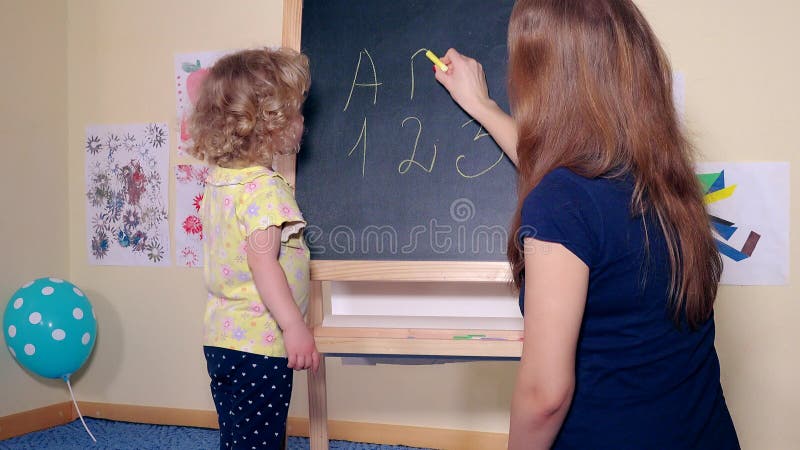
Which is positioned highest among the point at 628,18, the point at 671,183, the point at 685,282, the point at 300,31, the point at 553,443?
the point at 300,31

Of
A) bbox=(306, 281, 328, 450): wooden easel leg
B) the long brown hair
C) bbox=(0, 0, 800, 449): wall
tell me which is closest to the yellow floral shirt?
bbox=(306, 281, 328, 450): wooden easel leg

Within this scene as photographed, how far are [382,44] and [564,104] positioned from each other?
751 millimetres

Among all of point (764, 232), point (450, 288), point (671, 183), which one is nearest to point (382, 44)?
point (450, 288)

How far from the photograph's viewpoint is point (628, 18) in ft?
3.32

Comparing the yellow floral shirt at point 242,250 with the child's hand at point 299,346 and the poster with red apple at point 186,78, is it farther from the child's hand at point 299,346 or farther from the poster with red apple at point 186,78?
the poster with red apple at point 186,78

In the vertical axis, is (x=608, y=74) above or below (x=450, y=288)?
above

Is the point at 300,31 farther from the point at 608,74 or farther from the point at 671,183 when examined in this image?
the point at 671,183

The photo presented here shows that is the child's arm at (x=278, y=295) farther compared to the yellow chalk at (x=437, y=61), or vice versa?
the yellow chalk at (x=437, y=61)

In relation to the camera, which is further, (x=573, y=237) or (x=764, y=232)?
(x=764, y=232)

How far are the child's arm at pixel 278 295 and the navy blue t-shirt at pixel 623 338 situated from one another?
2.01 ft

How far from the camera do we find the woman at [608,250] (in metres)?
0.90

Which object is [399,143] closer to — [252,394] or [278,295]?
[278,295]

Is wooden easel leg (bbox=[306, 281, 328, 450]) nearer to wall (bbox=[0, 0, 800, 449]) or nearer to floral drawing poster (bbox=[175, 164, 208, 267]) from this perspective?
wall (bbox=[0, 0, 800, 449])

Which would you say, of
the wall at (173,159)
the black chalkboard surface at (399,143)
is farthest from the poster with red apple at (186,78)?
the black chalkboard surface at (399,143)
